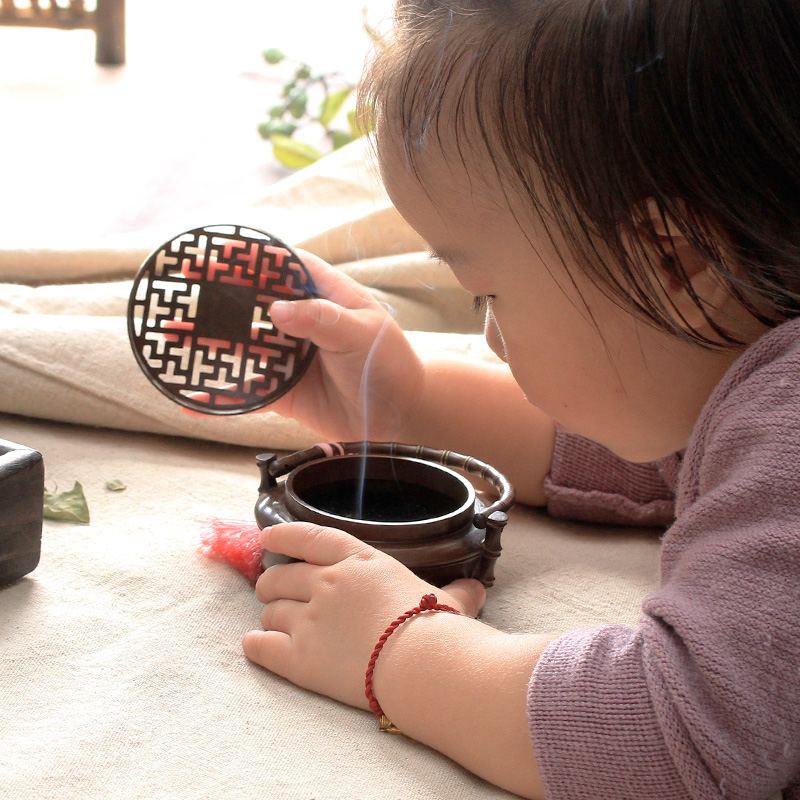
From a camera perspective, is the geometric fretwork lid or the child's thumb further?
the geometric fretwork lid

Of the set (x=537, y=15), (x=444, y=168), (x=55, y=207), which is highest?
(x=537, y=15)

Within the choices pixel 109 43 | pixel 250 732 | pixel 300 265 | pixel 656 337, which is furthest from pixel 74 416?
pixel 109 43

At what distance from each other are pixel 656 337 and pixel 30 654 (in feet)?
1.64

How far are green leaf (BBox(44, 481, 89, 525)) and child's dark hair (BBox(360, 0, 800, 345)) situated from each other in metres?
0.46

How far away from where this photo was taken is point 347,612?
2.36ft

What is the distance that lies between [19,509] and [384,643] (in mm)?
295

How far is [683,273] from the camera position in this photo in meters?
0.67

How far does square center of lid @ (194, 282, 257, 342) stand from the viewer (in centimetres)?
97

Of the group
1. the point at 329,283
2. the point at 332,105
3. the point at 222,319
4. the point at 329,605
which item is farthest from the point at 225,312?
the point at 332,105

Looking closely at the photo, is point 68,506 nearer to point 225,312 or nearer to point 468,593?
point 225,312

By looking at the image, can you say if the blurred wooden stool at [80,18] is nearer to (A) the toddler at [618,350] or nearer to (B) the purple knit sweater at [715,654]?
(A) the toddler at [618,350]

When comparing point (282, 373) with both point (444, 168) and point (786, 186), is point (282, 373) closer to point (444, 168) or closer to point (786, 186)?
point (444, 168)

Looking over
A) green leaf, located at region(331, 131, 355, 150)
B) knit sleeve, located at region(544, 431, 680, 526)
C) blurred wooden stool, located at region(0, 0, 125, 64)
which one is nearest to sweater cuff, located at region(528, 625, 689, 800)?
knit sleeve, located at region(544, 431, 680, 526)

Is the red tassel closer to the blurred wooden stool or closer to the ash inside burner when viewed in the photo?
the ash inside burner
